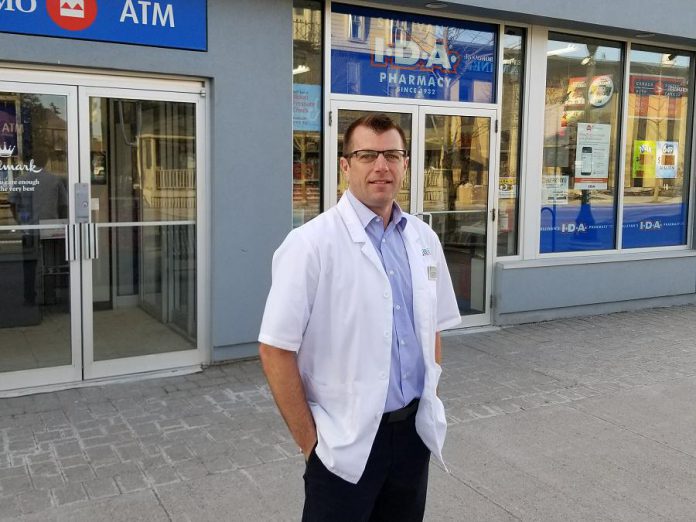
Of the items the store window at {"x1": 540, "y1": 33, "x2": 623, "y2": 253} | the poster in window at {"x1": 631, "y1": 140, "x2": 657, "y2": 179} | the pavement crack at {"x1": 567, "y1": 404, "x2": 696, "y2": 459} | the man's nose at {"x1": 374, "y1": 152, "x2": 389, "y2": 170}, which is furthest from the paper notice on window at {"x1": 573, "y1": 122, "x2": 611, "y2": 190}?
the man's nose at {"x1": 374, "y1": 152, "x2": 389, "y2": 170}

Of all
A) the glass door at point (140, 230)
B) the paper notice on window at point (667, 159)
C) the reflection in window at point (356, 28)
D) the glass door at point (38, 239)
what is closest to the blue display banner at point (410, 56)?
the reflection in window at point (356, 28)

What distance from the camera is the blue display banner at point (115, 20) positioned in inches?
214

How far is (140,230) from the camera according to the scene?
6230mm

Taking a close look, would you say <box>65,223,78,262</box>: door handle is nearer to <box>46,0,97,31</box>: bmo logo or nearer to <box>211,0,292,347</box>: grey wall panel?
<box>211,0,292,347</box>: grey wall panel

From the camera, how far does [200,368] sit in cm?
646

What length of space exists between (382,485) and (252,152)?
4397 mm

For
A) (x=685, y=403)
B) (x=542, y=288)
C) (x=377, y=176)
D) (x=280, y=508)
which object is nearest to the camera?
(x=377, y=176)

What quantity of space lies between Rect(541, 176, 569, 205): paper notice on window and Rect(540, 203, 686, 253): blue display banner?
0.25ft

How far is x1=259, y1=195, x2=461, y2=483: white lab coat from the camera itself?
7.75 feet

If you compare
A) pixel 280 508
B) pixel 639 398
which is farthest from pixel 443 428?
pixel 639 398

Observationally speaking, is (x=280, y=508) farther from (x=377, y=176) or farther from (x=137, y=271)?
(x=137, y=271)

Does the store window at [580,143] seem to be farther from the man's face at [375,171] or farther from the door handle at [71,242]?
the man's face at [375,171]

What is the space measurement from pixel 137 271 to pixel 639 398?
4.24 meters

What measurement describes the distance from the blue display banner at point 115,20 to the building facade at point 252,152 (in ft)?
0.05
